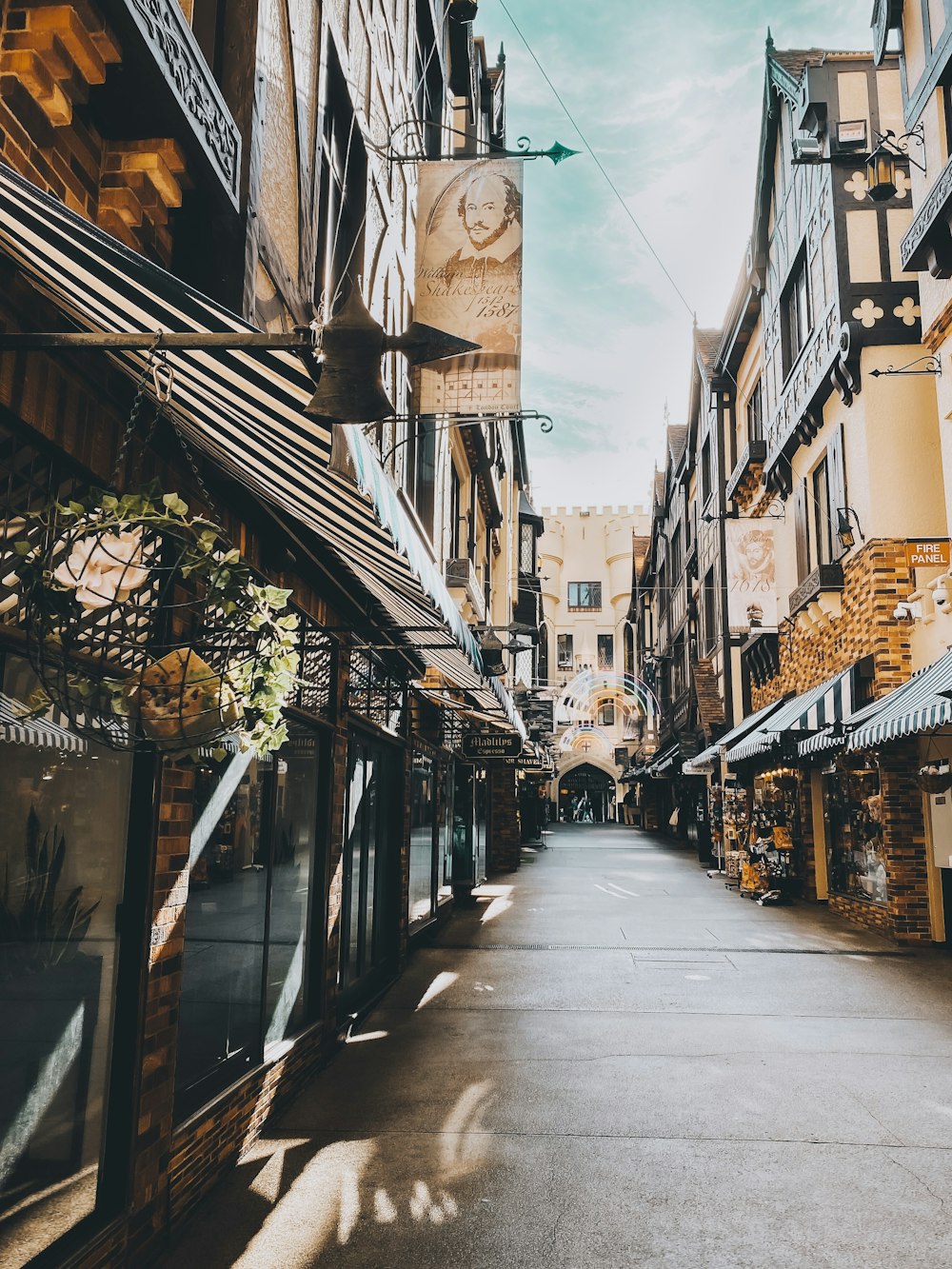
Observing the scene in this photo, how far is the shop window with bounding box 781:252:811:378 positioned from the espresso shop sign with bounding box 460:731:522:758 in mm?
8448

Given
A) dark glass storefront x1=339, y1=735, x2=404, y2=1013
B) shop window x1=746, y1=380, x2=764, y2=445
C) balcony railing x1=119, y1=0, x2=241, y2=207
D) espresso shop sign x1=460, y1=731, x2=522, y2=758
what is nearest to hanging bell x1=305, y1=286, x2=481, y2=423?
balcony railing x1=119, y1=0, x2=241, y2=207

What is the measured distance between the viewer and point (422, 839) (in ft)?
41.2

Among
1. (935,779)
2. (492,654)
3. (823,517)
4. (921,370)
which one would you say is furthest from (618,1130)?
(823,517)

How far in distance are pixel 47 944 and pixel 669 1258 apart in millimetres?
2822

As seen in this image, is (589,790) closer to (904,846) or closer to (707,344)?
(707,344)

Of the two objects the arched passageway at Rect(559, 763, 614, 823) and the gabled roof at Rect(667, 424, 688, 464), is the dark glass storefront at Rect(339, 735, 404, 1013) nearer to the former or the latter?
the gabled roof at Rect(667, 424, 688, 464)

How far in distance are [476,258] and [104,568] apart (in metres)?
4.64

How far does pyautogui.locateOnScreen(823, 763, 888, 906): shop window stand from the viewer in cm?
1298

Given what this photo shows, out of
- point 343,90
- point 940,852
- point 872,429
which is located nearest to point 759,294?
point 872,429

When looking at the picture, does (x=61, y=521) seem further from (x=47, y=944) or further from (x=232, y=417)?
(x=47, y=944)

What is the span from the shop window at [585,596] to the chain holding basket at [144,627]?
185ft

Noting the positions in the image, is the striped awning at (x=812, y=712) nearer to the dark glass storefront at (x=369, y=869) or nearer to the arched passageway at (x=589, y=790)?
the dark glass storefront at (x=369, y=869)

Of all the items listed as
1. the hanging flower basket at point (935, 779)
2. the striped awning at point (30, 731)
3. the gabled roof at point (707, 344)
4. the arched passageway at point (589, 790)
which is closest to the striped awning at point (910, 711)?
the hanging flower basket at point (935, 779)

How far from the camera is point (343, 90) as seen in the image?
7742 mm
